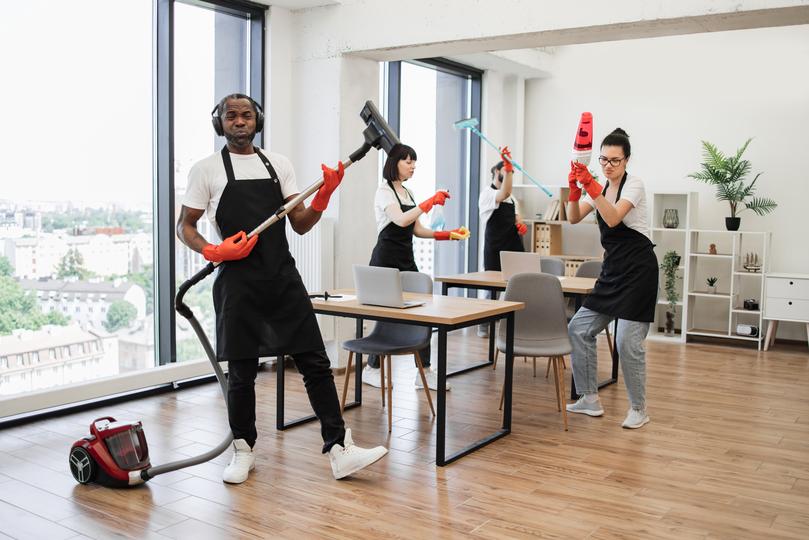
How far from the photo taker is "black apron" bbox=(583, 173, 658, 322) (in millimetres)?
4379

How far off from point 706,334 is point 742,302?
60cm

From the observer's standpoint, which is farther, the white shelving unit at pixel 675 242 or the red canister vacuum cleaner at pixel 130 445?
the white shelving unit at pixel 675 242

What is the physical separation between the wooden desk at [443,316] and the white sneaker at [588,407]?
0.67 metres

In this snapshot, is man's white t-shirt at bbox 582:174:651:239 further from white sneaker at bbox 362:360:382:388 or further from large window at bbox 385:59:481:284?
large window at bbox 385:59:481:284

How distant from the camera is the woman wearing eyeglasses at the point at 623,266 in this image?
4316mm

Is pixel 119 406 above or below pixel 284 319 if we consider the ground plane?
below

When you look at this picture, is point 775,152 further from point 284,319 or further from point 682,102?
point 284,319

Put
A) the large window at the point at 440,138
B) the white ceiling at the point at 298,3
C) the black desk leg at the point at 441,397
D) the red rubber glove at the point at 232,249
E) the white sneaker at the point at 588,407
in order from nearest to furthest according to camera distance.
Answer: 1. the red rubber glove at the point at 232,249
2. the black desk leg at the point at 441,397
3. the white sneaker at the point at 588,407
4. the white ceiling at the point at 298,3
5. the large window at the point at 440,138

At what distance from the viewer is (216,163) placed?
347 centimetres

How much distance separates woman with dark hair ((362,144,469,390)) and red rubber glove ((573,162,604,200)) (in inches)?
42.2

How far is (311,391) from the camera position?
3.55 metres

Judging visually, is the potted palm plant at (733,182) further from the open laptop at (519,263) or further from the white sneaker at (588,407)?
the white sneaker at (588,407)

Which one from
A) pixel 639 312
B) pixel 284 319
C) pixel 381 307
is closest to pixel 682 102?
pixel 639 312

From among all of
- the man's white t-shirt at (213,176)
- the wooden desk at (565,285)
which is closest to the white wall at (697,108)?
the wooden desk at (565,285)
